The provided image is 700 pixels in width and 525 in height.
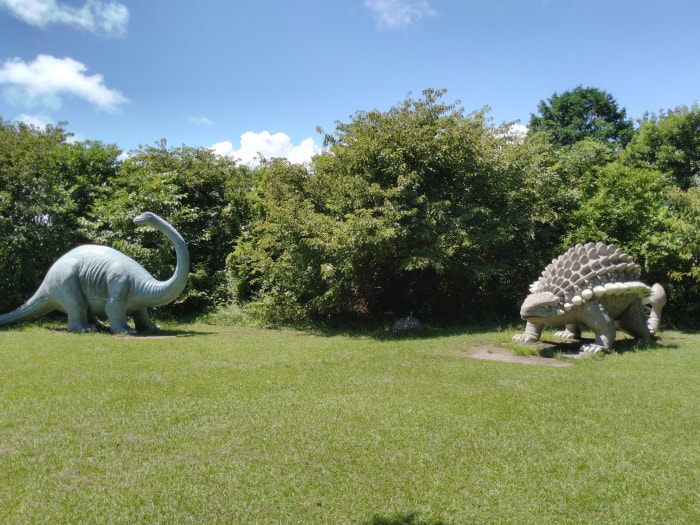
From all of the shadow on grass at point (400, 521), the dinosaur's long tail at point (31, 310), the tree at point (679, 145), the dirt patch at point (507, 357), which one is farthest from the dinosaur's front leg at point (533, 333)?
the tree at point (679, 145)

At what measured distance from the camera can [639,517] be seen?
3.14 m

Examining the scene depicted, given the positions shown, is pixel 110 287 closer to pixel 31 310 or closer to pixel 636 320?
pixel 31 310

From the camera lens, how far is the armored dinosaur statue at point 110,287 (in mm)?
10438

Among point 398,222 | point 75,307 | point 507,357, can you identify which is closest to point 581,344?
point 507,357

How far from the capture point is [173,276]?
10.4 metres

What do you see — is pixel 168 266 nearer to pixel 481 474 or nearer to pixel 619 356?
pixel 619 356

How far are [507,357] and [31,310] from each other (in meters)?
10.1

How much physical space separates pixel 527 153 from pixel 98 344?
10794 mm

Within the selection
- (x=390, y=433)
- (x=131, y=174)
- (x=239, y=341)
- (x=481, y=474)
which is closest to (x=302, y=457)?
(x=390, y=433)

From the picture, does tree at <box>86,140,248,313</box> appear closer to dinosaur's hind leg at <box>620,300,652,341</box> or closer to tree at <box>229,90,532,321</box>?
tree at <box>229,90,532,321</box>

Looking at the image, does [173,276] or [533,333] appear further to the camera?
[173,276]

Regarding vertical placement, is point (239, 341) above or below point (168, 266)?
below

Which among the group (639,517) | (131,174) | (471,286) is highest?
(131,174)

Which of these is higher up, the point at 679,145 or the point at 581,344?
the point at 679,145
